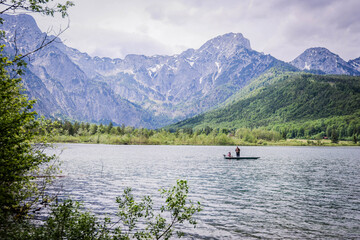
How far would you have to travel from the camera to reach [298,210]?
33375 mm

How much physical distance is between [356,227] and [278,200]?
1289 cm

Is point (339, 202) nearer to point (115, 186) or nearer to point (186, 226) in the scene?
point (186, 226)

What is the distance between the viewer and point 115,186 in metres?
48.4

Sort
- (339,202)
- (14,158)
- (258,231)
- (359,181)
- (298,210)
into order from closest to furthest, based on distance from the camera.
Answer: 1. (14,158)
2. (258,231)
3. (298,210)
4. (339,202)
5. (359,181)

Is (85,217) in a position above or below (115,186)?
above

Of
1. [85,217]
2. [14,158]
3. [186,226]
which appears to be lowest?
[186,226]

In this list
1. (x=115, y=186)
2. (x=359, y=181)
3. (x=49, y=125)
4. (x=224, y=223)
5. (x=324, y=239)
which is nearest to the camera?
(x=49, y=125)

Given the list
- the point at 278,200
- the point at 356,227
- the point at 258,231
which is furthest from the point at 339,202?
the point at 258,231

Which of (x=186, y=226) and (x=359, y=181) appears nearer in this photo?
(x=186, y=226)

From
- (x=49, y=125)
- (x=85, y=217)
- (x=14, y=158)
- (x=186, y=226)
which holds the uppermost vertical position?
(x=49, y=125)

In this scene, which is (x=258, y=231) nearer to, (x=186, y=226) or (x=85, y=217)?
(x=186, y=226)

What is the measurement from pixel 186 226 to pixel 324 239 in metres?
12.7

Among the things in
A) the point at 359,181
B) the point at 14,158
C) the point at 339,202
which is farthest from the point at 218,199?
the point at 359,181

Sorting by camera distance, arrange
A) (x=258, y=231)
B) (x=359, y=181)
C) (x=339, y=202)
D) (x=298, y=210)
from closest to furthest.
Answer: (x=258, y=231), (x=298, y=210), (x=339, y=202), (x=359, y=181)
